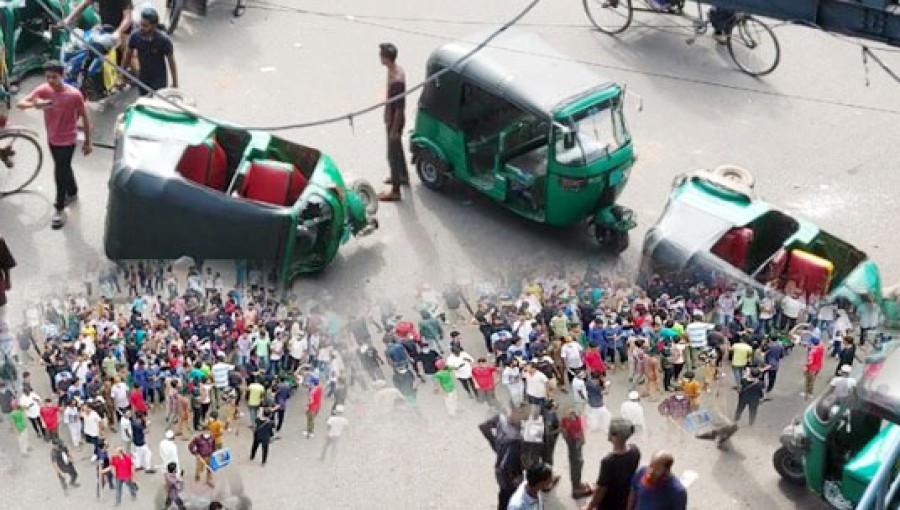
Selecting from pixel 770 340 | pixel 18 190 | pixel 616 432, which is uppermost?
pixel 616 432

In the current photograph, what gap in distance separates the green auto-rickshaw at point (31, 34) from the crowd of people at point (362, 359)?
3589 mm

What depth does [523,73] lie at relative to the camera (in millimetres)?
13930

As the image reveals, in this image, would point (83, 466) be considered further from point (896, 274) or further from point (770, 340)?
point (896, 274)

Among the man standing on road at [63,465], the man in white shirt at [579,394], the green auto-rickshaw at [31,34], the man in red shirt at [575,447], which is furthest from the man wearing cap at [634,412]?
the green auto-rickshaw at [31,34]

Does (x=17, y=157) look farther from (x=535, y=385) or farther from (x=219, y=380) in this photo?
(x=535, y=385)

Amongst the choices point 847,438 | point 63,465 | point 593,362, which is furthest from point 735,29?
point 63,465

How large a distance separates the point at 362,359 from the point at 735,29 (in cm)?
716

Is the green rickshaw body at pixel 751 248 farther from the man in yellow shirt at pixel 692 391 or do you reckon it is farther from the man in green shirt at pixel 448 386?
the man in green shirt at pixel 448 386

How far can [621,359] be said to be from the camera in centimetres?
1223

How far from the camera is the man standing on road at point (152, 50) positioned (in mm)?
15023

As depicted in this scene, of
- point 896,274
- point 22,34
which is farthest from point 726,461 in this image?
point 22,34

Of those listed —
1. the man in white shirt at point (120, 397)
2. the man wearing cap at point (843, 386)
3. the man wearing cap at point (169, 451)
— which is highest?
the man wearing cap at point (843, 386)

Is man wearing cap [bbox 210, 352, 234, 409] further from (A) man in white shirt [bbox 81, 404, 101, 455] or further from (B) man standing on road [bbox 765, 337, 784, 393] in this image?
(B) man standing on road [bbox 765, 337, 784, 393]

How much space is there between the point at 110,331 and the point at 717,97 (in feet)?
24.7
